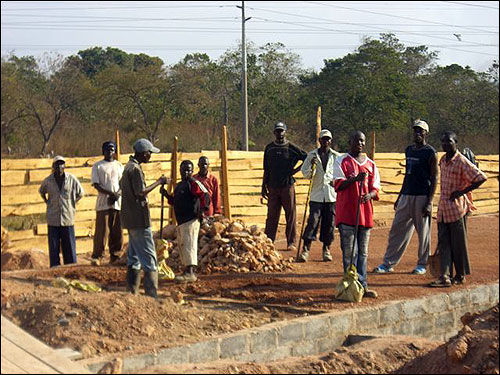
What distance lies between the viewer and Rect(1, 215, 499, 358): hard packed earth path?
6.73 m

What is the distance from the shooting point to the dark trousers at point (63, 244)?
10633 mm

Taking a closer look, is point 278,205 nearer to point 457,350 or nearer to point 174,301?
point 174,301

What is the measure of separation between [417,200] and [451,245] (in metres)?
0.71

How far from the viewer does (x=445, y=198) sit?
30.4ft

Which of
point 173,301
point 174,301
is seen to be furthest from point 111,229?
point 173,301

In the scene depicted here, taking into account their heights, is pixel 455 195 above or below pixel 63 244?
above

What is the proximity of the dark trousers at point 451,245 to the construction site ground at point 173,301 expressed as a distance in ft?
0.91

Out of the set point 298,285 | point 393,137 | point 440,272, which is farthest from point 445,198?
point 393,137

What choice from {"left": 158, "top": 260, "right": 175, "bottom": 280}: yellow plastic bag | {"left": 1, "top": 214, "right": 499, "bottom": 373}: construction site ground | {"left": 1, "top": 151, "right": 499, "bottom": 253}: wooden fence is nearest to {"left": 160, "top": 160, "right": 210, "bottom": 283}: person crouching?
{"left": 158, "top": 260, "right": 175, "bottom": 280}: yellow plastic bag

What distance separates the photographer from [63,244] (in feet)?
35.2

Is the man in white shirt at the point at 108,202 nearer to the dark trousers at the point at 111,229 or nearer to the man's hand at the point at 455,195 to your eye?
the dark trousers at the point at 111,229

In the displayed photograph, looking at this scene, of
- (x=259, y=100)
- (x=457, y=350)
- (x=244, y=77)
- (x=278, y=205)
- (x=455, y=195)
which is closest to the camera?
(x=457, y=350)

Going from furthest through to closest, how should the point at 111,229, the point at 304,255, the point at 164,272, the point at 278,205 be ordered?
the point at 278,205 < the point at 111,229 < the point at 304,255 < the point at 164,272

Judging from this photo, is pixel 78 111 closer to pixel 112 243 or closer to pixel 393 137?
pixel 393 137
